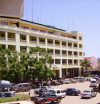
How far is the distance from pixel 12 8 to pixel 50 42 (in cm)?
5217

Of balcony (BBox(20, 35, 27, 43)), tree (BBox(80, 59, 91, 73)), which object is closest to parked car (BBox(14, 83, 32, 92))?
balcony (BBox(20, 35, 27, 43))

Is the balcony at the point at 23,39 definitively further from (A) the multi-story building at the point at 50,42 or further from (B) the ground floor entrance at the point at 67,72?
(B) the ground floor entrance at the point at 67,72

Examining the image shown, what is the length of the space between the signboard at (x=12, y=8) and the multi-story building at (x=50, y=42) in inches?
1317

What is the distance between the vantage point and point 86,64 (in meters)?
61.5

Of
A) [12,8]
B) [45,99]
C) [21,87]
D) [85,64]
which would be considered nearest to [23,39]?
[21,87]

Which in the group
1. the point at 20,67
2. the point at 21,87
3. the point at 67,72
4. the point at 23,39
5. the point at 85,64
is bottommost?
the point at 21,87

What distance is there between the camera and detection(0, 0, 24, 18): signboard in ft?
7.06

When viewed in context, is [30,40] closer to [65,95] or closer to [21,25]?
[21,25]

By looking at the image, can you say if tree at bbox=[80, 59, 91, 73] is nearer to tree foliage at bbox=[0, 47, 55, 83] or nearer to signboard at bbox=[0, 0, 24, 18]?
tree foliage at bbox=[0, 47, 55, 83]

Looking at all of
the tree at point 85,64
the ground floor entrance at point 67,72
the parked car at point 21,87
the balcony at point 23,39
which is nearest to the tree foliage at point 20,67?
the parked car at point 21,87

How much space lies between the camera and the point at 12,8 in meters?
→ 2.21

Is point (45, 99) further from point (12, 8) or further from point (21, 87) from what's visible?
point (12, 8)

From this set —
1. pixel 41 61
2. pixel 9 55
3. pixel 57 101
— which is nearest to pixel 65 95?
pixel 57 101

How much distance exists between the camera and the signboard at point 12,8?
215cm
